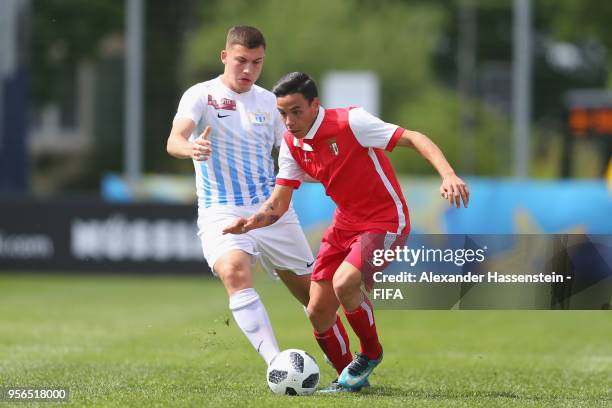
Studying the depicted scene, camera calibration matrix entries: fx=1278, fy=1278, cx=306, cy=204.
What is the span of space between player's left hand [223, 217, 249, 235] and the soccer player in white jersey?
23 cm

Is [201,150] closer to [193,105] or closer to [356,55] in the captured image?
[193,105]

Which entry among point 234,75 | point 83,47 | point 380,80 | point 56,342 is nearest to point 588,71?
point 380,80

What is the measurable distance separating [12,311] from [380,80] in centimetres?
2401

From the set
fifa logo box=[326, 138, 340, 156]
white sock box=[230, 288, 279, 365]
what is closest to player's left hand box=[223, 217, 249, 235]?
white sock box=[230, 288, 279, 365]

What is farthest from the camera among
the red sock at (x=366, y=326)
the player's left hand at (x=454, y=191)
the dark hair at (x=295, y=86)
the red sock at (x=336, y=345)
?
the red sock at (x=336, y=345)

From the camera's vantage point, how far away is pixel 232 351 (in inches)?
416

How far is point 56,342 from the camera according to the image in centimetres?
1102

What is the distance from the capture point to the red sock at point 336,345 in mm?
7879

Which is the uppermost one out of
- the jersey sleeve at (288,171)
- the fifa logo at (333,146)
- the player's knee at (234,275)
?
the fifa logo at (333,146)

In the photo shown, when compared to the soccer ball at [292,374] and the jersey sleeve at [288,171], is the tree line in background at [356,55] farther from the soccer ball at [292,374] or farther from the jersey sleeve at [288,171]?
the soccer ball at [292,374]

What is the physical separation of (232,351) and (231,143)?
121 inches

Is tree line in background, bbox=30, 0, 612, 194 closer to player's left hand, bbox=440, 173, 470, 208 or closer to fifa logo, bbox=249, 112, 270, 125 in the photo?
fifa logo, bbox=249, 112, 270, 125

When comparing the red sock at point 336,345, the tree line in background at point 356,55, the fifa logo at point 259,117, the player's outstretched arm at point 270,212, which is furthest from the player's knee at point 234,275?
the tree line in background at point 356,55

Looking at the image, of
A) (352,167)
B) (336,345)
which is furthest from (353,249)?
(336,345)
